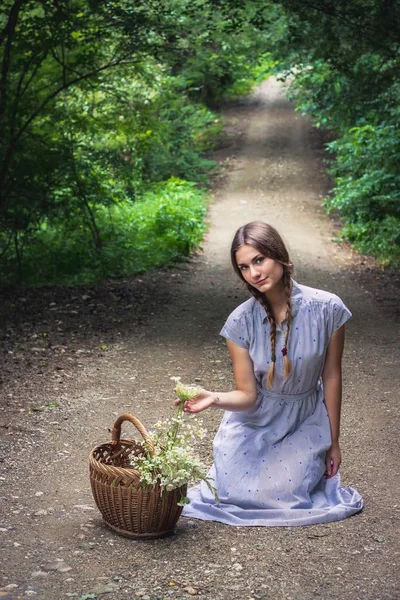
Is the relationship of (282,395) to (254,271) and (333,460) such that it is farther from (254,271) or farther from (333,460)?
(254,271)

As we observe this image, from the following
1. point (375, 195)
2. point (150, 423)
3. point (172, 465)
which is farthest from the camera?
point (375, 195)

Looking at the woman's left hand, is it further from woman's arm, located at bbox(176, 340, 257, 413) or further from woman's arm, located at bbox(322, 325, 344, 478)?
woman's arm, located at bbox(176, 340, 257, 413)

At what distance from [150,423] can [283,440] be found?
179 centimetres

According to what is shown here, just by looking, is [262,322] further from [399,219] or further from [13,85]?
[399,219]

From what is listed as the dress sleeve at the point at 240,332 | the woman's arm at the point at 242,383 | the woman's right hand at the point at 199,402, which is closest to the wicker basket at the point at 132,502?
the woman's right hand at the point at 199,402

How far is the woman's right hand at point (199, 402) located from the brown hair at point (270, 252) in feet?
1.48

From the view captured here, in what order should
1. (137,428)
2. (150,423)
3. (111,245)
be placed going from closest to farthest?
(137,428) < (150,423) < (111,245)

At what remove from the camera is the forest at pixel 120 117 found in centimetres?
1019

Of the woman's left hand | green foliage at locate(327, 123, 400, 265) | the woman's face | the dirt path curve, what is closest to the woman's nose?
the woman's face

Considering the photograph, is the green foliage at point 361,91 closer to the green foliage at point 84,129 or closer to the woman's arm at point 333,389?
the green foliage at point 84,129

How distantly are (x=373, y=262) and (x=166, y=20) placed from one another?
547 centimetres

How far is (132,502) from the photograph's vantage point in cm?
387

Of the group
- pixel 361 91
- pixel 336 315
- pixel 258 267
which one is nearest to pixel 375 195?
pixel 361 91

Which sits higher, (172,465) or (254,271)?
(254,271)
